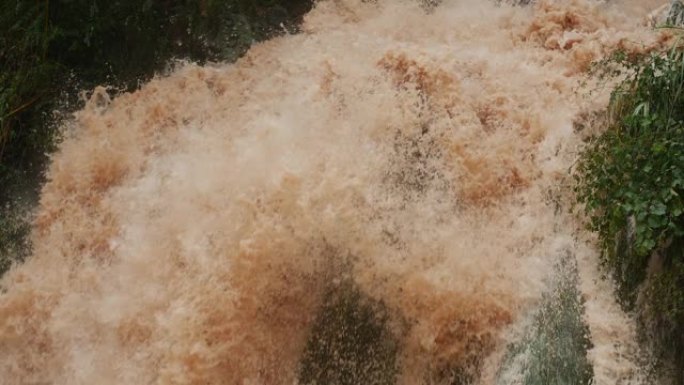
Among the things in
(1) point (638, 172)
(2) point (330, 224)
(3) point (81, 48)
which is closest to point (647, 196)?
(1) point (638, 172)

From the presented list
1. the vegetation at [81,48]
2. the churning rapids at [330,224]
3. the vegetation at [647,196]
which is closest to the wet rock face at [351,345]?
the churning rapids at [330,224]

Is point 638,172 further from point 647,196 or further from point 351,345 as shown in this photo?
point 351,345

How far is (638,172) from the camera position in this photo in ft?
12.1

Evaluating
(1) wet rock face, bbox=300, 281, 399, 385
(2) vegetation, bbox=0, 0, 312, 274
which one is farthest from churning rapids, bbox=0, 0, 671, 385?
(2) vegetation, bbox=0, 0, 312, 274

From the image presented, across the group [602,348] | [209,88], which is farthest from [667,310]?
[209,88]

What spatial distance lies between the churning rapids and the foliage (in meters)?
0.18

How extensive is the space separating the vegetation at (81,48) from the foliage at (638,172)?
10.9 ft

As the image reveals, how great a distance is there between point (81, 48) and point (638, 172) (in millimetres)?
4659

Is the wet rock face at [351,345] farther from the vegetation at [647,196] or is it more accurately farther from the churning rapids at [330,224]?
the vegetation at [647,196]

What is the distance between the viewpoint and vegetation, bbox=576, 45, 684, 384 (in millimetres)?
3475

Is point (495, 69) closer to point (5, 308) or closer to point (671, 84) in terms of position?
point (671, 84)

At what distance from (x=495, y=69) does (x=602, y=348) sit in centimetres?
234

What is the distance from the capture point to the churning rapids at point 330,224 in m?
4.04

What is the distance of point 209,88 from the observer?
577 centimetres
